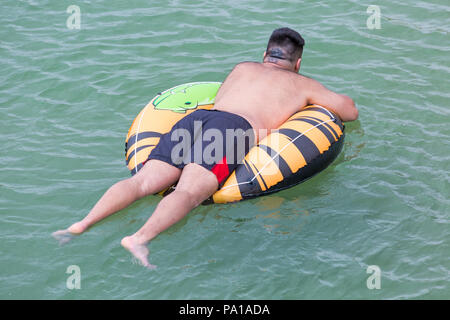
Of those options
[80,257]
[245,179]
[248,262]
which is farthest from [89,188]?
[248,262]

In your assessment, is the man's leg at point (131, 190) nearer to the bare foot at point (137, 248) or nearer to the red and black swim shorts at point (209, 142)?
the red and black swim shorts at point (209, 142)

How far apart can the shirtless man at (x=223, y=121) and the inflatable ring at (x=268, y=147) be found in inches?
4.8

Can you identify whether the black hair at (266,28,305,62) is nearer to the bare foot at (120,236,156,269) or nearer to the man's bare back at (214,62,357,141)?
the man's bare back at (214,62,357,141)

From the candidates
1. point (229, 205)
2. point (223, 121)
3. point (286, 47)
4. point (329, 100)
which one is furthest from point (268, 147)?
point (286, 47)

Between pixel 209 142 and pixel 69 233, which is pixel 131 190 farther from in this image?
pixel 209 142

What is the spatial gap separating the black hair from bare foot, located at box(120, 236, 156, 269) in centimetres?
227

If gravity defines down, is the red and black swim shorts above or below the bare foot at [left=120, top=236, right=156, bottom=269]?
above

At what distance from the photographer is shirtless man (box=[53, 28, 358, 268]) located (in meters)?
4.49

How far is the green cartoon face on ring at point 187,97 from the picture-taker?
18.7 ft

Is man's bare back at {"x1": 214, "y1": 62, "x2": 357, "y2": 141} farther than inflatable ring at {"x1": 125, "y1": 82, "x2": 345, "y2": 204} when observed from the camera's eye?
Yes

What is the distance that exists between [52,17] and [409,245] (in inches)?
248

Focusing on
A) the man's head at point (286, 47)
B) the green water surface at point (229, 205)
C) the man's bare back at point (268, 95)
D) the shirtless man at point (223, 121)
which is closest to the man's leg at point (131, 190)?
the shirtless man at point (223, 121)

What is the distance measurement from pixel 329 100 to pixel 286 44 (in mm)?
652

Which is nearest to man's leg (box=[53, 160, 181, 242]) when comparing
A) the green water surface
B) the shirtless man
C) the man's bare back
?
the shirtless man
